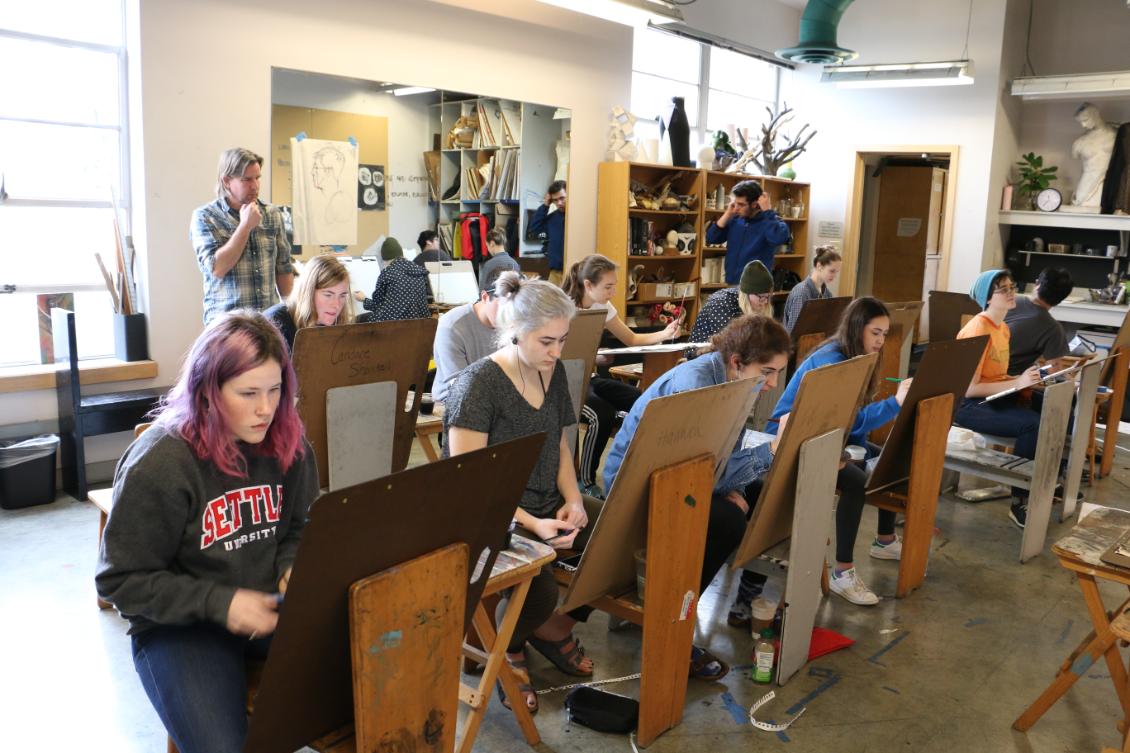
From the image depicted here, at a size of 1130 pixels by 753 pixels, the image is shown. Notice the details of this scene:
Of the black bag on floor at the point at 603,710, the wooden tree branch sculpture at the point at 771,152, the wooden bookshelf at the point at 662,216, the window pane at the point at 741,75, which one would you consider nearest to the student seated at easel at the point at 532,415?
the black bag on floor at the point at 603,710

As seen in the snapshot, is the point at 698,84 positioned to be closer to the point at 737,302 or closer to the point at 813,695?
the point at 737,302

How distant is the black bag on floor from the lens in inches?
99.4

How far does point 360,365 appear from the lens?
2.99 meters

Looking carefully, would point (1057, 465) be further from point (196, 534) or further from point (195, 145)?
point (195, 145)

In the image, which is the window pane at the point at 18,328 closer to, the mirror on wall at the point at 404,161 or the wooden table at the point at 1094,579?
the mirror on wall at the point at 404,161

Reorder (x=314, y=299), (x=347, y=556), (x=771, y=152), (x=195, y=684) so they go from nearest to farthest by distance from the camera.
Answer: (x=347, y=556) < (x=195, y=684) < (x=314, y=299) < (x=771, y=152)

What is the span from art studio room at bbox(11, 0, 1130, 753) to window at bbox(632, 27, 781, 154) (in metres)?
0.05

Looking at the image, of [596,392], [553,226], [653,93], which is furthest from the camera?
[653,93]

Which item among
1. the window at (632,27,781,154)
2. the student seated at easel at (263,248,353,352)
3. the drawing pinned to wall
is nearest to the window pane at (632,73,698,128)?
the window at (632,27,781,154)

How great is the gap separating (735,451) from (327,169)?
323 centimetres

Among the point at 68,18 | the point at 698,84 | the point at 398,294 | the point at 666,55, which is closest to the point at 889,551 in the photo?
the point at 398,294

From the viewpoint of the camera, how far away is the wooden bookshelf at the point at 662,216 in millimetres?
6891

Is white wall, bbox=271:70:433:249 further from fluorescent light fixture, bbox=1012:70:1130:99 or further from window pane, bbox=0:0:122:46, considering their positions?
fluorescent light fixture, bbox=1012:70:1130:99

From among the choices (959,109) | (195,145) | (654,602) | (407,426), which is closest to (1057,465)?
(654,602)
